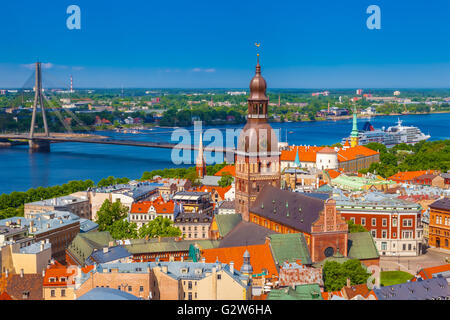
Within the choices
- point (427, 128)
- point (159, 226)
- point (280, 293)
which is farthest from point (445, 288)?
point (427, 128)

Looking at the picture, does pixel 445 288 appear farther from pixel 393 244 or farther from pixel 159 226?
pixel 159 226

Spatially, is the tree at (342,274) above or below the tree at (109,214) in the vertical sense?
above

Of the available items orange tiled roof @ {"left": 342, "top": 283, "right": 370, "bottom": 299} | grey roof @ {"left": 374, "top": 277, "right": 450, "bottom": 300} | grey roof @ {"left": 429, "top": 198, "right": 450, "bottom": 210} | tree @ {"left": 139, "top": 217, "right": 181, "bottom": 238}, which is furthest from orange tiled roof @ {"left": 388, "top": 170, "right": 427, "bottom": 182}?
orange tiled roof @ {"left": 342, "top": 283, "right": 370, "bottom": 299}

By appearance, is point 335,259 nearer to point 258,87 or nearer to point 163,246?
point 163,246

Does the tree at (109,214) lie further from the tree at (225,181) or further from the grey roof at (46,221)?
the tree at (225,181)

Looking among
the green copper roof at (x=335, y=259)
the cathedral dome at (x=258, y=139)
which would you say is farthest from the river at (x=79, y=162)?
the green copper roof at (x=335, y=259)

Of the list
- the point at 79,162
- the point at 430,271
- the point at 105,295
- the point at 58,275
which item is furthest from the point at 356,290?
the point at 79,162

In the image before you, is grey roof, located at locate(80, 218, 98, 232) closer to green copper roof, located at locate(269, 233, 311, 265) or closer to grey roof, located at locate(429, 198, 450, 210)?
green copper roof, located at locate(269, 233, 311, 265)
